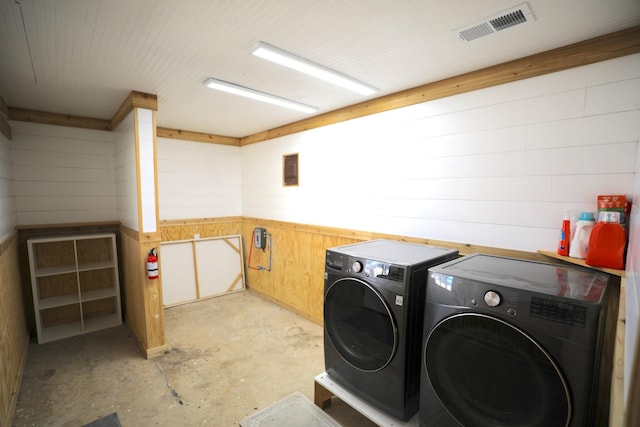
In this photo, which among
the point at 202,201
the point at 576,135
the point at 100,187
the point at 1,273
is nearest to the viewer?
the point at 576,135

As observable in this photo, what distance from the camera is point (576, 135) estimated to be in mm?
1854

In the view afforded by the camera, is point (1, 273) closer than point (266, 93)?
Yes

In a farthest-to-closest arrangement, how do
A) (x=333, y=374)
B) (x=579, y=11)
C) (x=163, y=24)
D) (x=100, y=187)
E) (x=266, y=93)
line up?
1. (x=100, y=187)
2. (x=266, y=93)
3. (x=333, y=374)
4. (x=163, y=24)
5. (x=579, y=11)

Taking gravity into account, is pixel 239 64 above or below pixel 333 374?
above

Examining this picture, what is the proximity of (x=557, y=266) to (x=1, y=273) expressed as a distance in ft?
12.8

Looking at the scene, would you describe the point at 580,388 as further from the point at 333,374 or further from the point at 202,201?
the point at 202,201

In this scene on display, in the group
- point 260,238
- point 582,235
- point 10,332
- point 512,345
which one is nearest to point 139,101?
point 10,332

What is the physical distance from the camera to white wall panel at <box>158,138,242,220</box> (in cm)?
441

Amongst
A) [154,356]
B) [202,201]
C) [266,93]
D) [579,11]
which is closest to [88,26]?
[266,93]

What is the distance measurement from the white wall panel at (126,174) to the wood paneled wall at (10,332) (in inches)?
37.8

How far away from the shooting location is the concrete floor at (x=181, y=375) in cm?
224

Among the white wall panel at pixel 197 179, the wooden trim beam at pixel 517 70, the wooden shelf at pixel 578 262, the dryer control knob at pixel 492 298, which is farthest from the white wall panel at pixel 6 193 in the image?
the wooden shelf at pixel 578 262

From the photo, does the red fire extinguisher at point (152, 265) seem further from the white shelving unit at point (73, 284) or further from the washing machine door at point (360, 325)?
the washing machine door at point (360, 325)

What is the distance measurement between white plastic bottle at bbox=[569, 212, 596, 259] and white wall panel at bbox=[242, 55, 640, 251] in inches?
4.3
